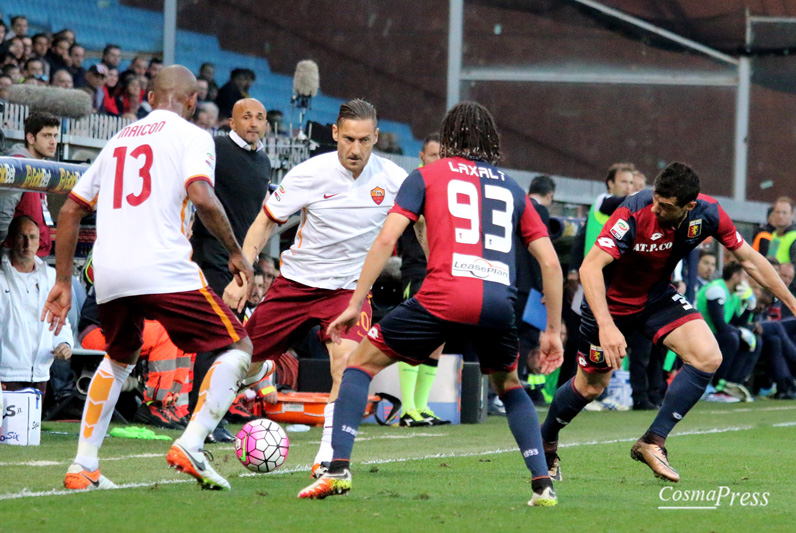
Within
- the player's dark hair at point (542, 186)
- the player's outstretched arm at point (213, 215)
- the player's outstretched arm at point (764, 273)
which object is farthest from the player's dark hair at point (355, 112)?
the player's dark hair at point (542, 186)

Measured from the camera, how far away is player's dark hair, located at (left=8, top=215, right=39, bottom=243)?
28.8 ft

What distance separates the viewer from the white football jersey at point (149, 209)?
534cm

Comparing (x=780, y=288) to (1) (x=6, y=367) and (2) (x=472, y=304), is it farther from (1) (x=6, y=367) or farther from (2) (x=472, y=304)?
(1) (x=6, y=367)

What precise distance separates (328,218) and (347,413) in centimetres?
174

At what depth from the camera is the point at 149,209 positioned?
5375mm

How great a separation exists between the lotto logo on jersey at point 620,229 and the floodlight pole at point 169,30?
14948 millimetres

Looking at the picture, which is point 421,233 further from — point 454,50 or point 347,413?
point 454,50

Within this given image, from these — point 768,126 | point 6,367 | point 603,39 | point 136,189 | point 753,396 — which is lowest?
point 753,396

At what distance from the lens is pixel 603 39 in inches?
1011

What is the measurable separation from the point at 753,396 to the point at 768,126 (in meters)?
10.5

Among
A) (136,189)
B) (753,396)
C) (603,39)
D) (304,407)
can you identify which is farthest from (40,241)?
(603,39)

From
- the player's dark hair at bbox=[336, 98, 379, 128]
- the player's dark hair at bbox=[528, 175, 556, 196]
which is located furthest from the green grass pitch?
the player's dark hair at bbox=[528, 175, 556, 196]

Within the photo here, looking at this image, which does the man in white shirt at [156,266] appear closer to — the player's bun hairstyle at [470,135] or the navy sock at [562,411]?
the player's bun hairstyle at [470,135]

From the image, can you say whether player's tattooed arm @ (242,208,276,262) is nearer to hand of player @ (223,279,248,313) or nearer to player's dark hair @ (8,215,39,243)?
hand of player @ (223,279,248,313)
